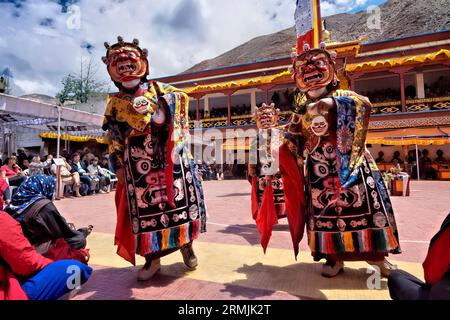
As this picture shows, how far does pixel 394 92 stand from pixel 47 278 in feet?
→ 68.9

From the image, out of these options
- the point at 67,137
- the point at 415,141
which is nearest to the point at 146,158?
the point at 415,141

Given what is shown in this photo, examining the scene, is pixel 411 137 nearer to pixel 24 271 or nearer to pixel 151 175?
pixel 151 175

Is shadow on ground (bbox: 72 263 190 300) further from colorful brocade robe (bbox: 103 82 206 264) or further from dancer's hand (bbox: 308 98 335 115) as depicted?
dancer's hand (bbox: 308 98 335 115)

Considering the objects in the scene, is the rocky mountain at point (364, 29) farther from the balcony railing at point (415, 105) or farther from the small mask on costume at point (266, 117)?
the small mask on costume at point (266, 117)

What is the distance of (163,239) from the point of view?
8.45 ft

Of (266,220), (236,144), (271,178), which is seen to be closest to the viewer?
(266,220)

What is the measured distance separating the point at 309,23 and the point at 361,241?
4599mm

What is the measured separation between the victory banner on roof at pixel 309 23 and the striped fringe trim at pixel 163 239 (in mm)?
4032

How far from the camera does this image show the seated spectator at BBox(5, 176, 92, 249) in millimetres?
2229

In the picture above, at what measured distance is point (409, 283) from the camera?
165 centimetres

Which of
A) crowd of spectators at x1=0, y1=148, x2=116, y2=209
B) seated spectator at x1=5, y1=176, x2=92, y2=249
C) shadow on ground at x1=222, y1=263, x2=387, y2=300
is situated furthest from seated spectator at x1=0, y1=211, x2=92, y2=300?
crowd of spectators at x1=0, y1=148, x2=116, y2=209

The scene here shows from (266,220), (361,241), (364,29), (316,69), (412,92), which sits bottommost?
(361,241)

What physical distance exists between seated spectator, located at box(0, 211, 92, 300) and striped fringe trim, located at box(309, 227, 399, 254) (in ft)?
6.55

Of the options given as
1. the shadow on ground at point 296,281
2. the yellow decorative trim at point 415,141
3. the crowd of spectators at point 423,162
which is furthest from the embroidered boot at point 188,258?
the crowd of spectators at point 423,162
